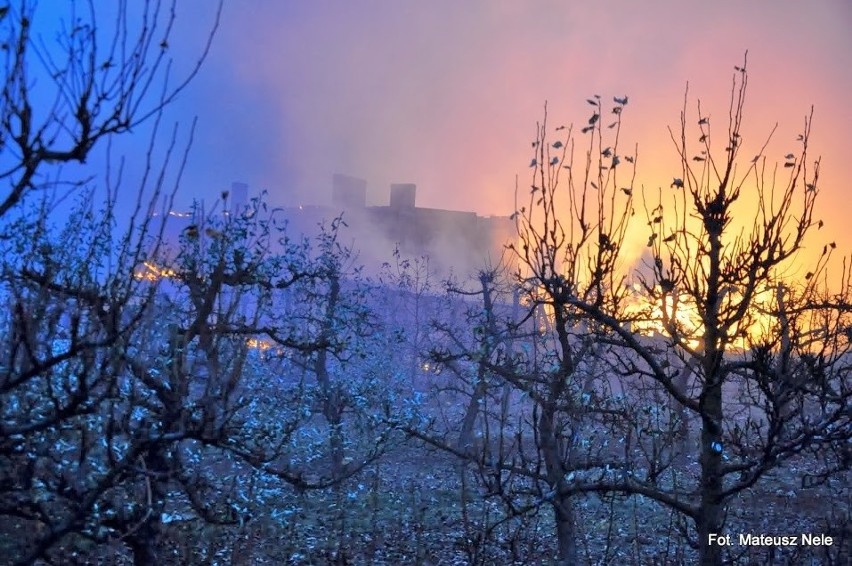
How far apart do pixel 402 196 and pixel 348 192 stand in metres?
5.09

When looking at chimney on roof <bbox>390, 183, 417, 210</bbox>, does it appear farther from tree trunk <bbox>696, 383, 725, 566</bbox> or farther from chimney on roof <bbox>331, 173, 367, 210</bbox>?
tree trunk <bbox>696, 383, 725, 566</bbox>

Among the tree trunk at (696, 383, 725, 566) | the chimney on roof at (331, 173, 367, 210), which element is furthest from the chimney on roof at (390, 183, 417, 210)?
the tree trunk at (696, 383, 725, 566)

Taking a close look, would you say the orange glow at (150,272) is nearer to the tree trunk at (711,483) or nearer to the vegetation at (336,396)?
the vegetation at (336,396)

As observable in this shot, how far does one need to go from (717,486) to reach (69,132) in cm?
573

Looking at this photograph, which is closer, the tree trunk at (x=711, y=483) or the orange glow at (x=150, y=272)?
the orange glow at (x=150, y=272)

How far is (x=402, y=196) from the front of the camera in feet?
188

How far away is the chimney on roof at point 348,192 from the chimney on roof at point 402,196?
2.85 meters

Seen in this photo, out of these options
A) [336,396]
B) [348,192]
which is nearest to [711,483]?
[336,396]

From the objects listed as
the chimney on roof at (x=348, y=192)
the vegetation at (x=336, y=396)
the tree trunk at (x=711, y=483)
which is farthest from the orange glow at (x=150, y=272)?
the chimney on roof at (x=348, y=192)

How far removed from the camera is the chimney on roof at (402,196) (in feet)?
187

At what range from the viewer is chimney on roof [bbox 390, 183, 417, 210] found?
57.1 metres

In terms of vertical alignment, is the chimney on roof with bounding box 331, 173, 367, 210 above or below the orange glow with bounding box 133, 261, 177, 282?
above

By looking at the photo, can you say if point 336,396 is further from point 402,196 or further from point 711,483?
point 402,196

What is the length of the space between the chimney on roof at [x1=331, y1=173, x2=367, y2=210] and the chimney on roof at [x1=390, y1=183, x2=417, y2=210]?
2851 millimetres
